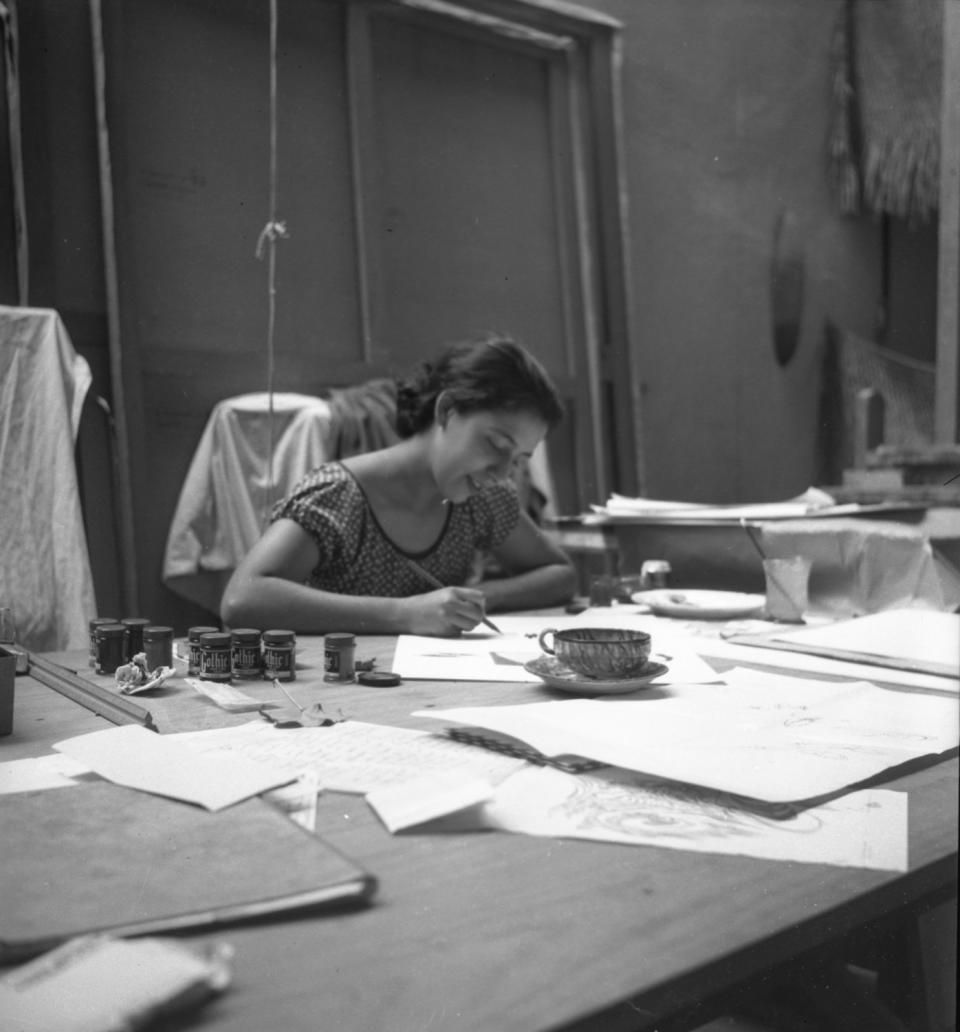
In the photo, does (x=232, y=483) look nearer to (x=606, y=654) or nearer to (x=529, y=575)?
(x=529, y=575)

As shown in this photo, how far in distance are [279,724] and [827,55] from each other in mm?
3985

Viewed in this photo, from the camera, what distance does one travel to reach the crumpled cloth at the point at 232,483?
2.30m

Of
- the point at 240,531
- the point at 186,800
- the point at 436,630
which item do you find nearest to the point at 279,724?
the point at 186,800

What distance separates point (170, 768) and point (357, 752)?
0.16 m

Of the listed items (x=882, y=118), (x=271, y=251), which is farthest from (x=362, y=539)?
(x=882, y=118)

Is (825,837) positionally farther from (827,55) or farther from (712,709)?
(827,55)

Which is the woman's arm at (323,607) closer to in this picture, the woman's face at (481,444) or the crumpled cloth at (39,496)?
the woman's face at (481,444)

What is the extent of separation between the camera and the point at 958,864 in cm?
64

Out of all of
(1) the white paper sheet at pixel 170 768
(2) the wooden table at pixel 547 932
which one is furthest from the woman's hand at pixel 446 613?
(2) the wooden table at pixel 547 932

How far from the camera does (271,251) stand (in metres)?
2.53

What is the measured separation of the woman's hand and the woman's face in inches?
15.5

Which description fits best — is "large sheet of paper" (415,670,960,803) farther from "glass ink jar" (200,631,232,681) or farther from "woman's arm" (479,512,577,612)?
"woman's arm" (479,512,577,612)

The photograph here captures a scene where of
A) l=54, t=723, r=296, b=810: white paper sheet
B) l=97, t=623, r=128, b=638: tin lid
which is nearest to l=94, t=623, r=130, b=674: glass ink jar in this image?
l=97, t=623, r=128, b=638: tin lid

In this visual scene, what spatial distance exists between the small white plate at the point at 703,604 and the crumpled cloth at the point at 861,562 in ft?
0.41
